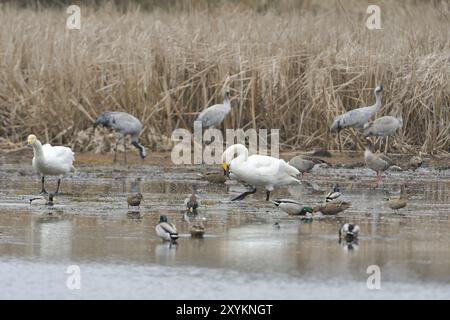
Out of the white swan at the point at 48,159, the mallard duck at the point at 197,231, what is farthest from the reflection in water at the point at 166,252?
the white swan at the point at 48,159

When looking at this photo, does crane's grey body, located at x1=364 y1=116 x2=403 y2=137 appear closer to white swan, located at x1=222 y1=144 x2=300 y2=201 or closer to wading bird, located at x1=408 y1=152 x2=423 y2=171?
wading bird, located at x1=408 y1=152 x2=423 y2=171

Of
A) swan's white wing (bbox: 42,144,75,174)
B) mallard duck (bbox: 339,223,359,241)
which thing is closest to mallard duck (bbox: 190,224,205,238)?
mallard duck (bbox: 339,223,359,241)

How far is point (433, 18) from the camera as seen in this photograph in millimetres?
21609

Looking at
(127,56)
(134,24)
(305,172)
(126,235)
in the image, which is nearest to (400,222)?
(126,235)

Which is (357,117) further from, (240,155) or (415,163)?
(240,155)

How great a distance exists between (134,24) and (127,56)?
5.57 feet

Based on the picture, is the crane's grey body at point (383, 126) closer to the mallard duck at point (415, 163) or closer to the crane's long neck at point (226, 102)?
the mallard duck at point (415, 163)

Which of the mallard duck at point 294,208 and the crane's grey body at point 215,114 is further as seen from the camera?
the crane's grey body at point 215,114

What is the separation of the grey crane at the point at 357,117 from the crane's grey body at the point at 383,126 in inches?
6.3

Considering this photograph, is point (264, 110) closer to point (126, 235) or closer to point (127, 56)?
point (127, 56)

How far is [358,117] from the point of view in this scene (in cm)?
1791

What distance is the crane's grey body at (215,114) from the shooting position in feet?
59.1

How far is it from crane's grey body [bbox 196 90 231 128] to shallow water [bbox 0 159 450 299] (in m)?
2.85

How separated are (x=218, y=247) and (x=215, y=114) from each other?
772 cm
